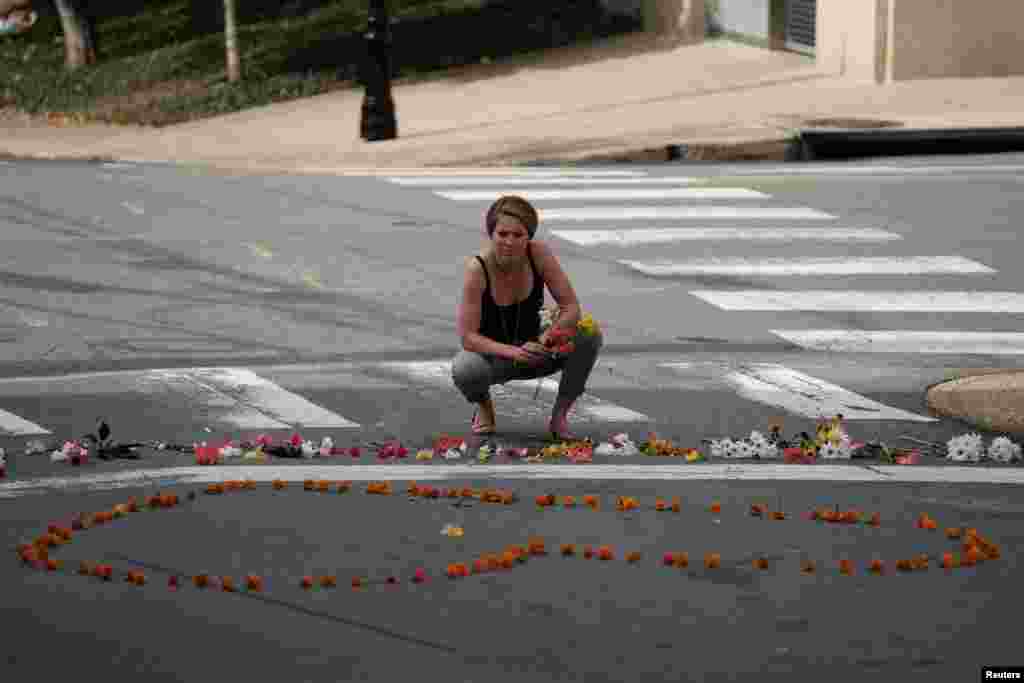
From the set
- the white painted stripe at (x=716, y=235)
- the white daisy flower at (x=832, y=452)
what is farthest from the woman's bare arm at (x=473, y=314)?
the white painted stripe at (x=716, y=235)

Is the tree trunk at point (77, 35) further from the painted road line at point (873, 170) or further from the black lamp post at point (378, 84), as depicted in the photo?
the painted road line at point (873, 170)

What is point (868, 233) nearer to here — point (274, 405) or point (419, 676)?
point (274, 405)

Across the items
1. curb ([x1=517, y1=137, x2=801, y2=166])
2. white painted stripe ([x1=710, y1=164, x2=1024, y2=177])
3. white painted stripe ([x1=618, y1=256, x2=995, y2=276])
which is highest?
curb ([x1=517, y1=137, x2=801, y2=166])

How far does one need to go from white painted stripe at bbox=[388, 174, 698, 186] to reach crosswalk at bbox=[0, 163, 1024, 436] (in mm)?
19

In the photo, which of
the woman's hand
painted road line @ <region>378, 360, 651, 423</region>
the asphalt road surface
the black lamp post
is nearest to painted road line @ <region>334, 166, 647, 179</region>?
the asphalt road surface

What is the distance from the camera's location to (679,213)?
18.5 metres

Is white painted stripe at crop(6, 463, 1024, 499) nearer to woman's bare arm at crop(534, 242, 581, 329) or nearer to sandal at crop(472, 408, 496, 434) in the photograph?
sandal at crop(472, 408, 496, 434)

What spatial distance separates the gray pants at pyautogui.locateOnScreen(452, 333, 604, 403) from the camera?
33.5 ft

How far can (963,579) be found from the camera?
7785mm

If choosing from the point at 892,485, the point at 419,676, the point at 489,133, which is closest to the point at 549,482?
the point at 892,485

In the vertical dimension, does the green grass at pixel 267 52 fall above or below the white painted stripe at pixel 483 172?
above

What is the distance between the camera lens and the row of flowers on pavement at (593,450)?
9977mm

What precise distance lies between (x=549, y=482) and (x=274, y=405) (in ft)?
8.19

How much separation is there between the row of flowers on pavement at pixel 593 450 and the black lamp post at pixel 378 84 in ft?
49.8
